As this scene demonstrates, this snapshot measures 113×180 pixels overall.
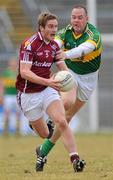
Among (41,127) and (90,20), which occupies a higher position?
(41,127)

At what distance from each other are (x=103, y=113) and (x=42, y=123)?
14.7 m

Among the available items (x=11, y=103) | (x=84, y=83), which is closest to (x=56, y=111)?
(x=84, y=83)

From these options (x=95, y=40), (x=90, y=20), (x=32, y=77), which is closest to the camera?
(x=32, y=77)

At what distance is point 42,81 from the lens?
9.65m

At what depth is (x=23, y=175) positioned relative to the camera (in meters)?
9.68

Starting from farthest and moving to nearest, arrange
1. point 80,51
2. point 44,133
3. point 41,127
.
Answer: point 80,51 → point 44,133 → point 41,127

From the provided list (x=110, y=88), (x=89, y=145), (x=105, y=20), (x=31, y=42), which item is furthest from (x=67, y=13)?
(x=31, y=42)

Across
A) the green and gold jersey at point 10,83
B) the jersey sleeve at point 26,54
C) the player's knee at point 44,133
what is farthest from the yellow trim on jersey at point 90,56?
the green and gold jersey at point 10,83

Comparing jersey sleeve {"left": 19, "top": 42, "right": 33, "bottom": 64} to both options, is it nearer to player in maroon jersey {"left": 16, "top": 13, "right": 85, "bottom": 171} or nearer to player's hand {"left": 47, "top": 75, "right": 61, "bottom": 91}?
player in maroon jersey {"left": 16, "top": 13, "right": 85, "bottom": 171}

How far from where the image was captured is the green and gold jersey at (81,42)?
11.2 m

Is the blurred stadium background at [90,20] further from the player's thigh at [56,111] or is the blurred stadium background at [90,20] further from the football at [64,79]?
the football at [64,79]

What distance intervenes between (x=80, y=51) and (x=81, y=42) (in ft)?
1.30

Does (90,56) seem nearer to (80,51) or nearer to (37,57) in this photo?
(80,51)

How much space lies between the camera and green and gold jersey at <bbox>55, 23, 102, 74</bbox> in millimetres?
11188
